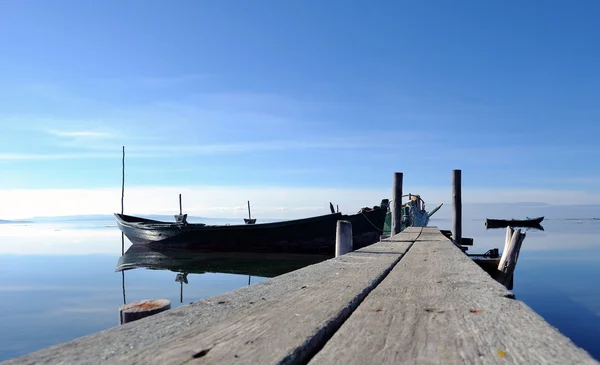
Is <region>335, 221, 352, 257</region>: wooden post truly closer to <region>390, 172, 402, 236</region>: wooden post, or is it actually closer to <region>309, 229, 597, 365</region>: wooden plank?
<region>309, 229, 597, 365</region>: wooden plank

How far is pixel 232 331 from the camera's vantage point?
165 cm

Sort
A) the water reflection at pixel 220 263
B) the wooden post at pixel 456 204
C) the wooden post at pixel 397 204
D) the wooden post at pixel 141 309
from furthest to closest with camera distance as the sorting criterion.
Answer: the water reflection at pixel 220 263, the wooden post at pixel 397 204, the wooden post at pixel 456 204, the wooden post at pixel 141 309

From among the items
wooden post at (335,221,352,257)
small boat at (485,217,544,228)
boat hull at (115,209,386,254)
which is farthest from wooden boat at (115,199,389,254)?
small boat at (485,217,544,228)

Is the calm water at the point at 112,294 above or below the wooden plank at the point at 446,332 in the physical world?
below

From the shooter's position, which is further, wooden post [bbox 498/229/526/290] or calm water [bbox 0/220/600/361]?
calm water [bbox 0/220/600/361]

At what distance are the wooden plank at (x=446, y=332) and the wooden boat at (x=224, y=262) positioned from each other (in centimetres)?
1222

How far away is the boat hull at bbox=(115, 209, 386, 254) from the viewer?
822 inches

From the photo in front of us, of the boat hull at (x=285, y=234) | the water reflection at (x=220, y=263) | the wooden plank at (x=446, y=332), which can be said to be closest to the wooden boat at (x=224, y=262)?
the water reflection at (x=220, y=263)

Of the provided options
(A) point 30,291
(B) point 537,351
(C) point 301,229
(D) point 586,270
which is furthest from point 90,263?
(B) point 537,351

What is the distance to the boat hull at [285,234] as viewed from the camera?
20.9m

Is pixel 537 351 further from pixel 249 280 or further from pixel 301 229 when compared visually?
pixel 301 229

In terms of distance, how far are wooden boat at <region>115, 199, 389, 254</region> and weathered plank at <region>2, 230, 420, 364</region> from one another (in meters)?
17.8

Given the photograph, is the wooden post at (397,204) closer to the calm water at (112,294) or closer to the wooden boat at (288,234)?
the calm water at (112,294)

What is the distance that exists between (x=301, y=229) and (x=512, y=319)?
1932 centimetres
